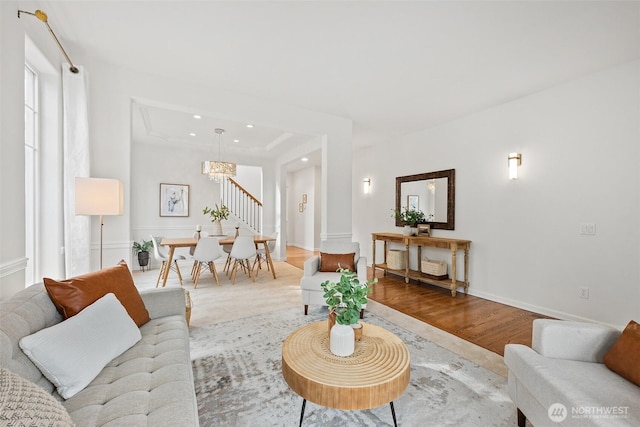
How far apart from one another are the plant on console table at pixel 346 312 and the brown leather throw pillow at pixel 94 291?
4.21ft

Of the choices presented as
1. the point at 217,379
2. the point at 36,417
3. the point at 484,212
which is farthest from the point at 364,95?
the point at 36,417

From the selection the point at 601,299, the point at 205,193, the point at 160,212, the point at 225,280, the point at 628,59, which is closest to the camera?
the point at 628,59

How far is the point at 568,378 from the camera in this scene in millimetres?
1256

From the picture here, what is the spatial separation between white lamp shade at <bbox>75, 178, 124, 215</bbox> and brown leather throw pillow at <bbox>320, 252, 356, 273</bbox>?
220 cm

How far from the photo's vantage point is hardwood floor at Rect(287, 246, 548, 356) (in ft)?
8.60

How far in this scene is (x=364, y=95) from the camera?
3.46 meters

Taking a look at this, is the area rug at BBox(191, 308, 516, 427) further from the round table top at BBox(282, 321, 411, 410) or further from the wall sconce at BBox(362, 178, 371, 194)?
the wall sconce at BBox(362, 178, 371, 194)

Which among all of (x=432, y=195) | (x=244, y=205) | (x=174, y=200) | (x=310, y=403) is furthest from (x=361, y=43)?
(x=244, y=205)

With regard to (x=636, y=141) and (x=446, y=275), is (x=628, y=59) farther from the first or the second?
(x=446, y=275)

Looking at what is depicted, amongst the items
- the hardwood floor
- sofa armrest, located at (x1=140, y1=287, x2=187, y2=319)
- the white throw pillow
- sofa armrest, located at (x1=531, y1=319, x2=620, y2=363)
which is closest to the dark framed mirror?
the hardwood floor

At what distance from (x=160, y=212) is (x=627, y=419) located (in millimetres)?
6701

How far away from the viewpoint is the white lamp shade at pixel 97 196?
2240mm

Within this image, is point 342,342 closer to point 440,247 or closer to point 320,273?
point 320,273

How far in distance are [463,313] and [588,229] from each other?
158cm
